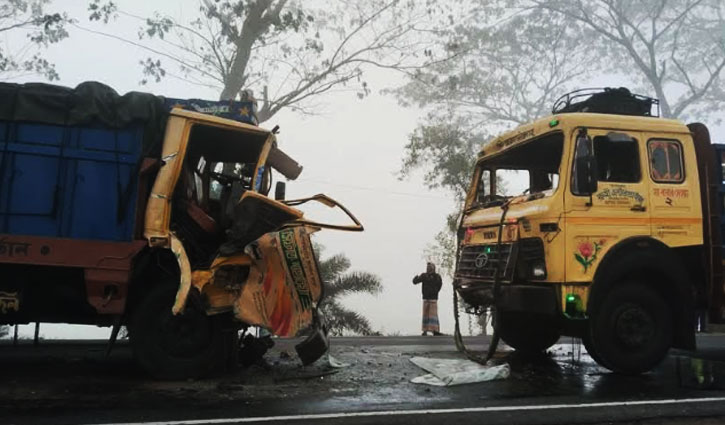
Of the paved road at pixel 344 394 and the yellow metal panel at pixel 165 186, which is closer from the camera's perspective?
the paved road at pixel 344 394

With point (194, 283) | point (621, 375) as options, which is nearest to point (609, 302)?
point (621, 375)

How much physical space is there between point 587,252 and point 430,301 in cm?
685

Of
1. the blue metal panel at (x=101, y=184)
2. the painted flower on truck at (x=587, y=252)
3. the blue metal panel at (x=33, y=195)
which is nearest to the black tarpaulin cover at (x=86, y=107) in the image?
the blue metal panel at (x=101, y=184)

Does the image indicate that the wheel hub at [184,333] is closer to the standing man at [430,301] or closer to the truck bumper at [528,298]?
the truck bumper at [528,298]

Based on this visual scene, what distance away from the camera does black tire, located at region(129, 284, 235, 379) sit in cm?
589

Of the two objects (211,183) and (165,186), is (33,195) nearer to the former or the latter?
(165,186)

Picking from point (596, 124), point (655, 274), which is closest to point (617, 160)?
point (596, 124)

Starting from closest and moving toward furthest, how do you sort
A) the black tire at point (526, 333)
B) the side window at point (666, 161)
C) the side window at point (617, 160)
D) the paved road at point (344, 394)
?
1. the paved road at point (344, 394)
2. the side window at point (617, 160)
3. the side window at point (666, 161)
4. the black tire at point (526, 333)

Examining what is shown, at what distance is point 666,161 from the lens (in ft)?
22.2

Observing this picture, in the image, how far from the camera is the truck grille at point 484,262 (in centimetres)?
656

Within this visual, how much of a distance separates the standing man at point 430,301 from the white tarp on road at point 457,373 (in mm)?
5696

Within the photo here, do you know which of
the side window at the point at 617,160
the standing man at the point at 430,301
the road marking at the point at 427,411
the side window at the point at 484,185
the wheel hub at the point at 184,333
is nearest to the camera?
the road marking at the point at 427,411

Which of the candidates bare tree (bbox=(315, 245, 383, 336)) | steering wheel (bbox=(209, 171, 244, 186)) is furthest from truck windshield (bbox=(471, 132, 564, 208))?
bare tree (bbox=(315, 245, 383, 336))

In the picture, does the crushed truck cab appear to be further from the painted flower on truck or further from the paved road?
the painted flower on truck
